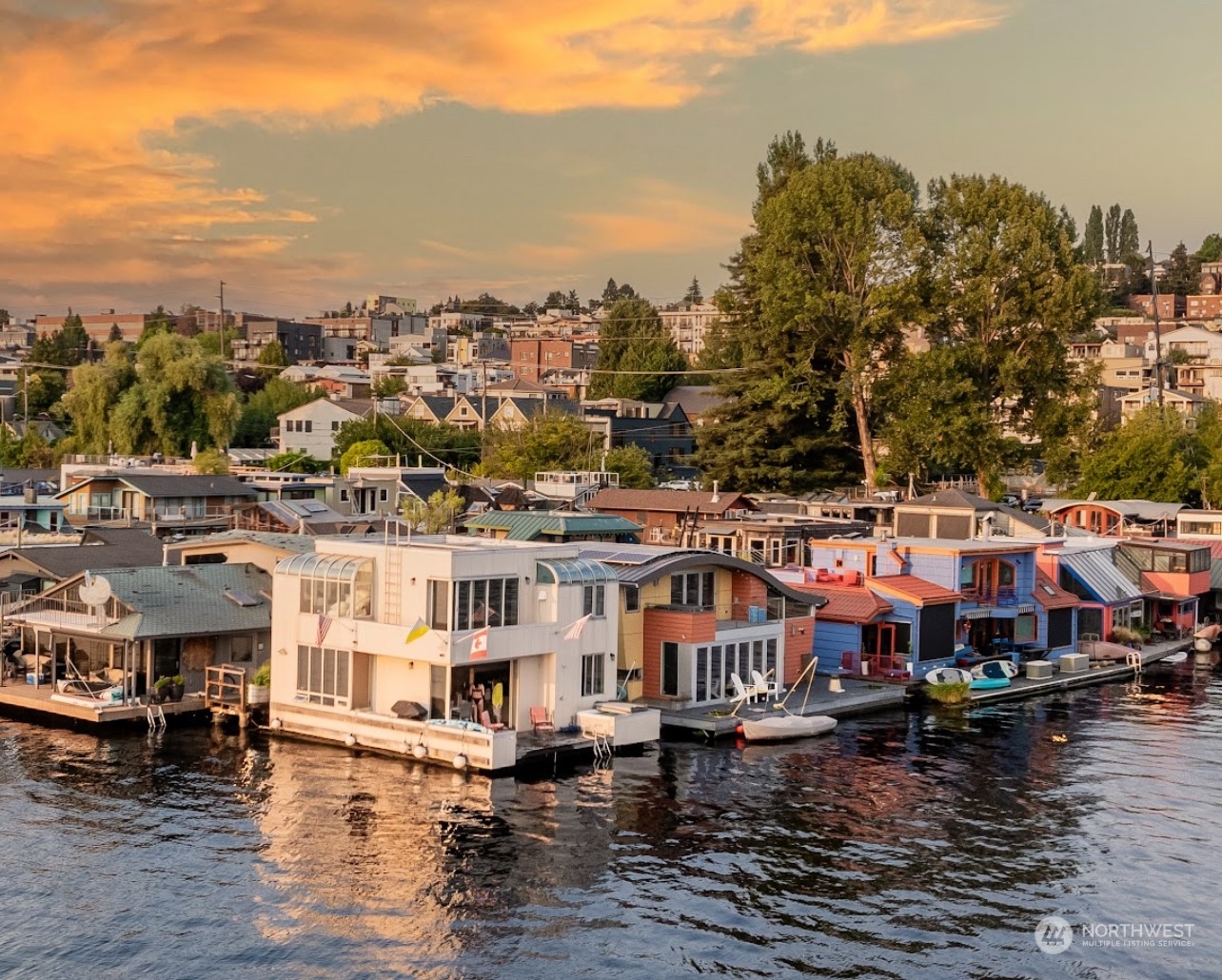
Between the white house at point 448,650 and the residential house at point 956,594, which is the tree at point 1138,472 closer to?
the residential house at point 956,594

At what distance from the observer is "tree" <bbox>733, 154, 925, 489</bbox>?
82062 millimetres

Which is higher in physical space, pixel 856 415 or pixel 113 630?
pixel 856 415

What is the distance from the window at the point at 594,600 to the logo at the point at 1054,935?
620 inches

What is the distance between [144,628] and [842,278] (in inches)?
2083

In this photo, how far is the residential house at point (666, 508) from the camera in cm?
7350

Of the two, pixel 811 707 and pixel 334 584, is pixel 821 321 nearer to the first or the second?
pixel 811 707

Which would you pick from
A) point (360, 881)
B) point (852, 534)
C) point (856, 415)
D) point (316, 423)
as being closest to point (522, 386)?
point (316, 423)

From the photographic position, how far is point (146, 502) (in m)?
70.7

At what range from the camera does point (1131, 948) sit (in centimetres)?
2620

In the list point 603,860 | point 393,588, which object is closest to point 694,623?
point 393,588

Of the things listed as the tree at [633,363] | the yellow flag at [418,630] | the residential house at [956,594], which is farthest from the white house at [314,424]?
the yellow flag at [418,630]

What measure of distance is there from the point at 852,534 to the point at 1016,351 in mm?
20381

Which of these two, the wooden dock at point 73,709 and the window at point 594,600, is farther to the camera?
the wooden dock at point 73,709

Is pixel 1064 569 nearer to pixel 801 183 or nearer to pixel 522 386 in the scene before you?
pixel 801 183
